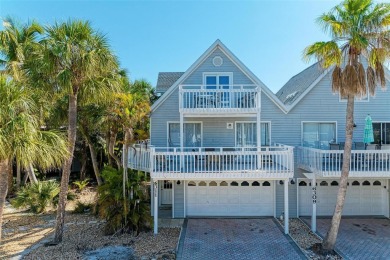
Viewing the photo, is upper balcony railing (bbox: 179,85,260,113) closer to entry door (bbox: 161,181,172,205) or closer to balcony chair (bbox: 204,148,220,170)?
balcony chair (bbox: 204,148,220,170)

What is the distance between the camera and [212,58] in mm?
14016

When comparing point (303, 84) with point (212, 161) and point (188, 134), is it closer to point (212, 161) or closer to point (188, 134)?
point (188, 134)

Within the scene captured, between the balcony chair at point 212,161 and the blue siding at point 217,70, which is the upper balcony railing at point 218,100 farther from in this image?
the balcony chair at point 212,161

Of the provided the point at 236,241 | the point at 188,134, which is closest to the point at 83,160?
the point at 188,134

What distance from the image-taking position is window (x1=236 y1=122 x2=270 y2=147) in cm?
1402

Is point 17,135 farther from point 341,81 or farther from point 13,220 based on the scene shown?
point 341,81

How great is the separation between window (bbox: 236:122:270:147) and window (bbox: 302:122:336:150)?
2.06m

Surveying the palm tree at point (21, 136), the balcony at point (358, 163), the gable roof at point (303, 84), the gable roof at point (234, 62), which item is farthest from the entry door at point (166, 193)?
the gable roof at point (303, 84)

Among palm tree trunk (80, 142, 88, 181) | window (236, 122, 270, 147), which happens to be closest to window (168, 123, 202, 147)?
window (236, 122, 270, 147)

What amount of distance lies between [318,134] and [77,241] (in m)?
13.0

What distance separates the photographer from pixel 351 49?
9281 mm

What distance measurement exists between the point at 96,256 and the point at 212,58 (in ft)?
35.6

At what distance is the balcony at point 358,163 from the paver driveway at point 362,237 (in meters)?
2.66

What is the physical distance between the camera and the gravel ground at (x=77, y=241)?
9188 millimetres
